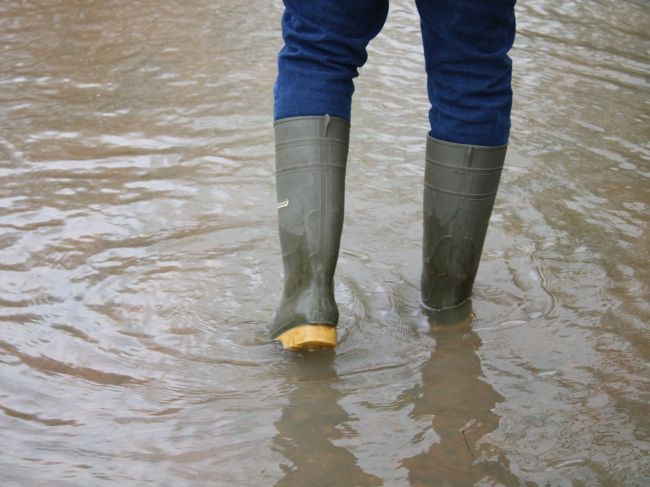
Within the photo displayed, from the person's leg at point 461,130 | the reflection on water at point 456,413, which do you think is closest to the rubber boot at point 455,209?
the person's leg at point 461,130

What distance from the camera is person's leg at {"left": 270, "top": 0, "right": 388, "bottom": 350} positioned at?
1.61 metres

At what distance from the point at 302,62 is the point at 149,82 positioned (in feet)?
5.73

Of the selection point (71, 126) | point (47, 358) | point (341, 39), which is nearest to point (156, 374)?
point (47, 358)

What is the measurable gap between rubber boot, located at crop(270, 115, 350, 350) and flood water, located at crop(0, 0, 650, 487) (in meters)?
0.10

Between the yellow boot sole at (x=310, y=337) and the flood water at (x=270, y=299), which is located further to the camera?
the yellow boot sole at (x=310, y=337)

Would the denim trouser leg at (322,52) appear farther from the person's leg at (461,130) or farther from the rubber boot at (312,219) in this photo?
the person's leg at (461,130)

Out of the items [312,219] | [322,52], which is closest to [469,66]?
[322,52]

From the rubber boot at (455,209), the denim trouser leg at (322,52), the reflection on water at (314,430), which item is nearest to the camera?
the reflection on water at (314,430)

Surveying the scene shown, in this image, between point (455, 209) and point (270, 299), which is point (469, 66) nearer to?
point (455, 209)

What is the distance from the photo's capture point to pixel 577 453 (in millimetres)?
1414

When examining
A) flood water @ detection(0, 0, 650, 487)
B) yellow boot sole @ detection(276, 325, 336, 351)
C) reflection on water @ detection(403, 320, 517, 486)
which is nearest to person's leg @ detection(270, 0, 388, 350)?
yellow boot sole @ detection(276, 325, 336, 351)

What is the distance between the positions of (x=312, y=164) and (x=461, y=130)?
309mm

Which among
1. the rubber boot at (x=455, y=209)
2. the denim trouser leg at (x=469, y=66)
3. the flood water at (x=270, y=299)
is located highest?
the denim trouser leg at (x=469, y=66)

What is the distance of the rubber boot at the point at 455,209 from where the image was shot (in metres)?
1.74
